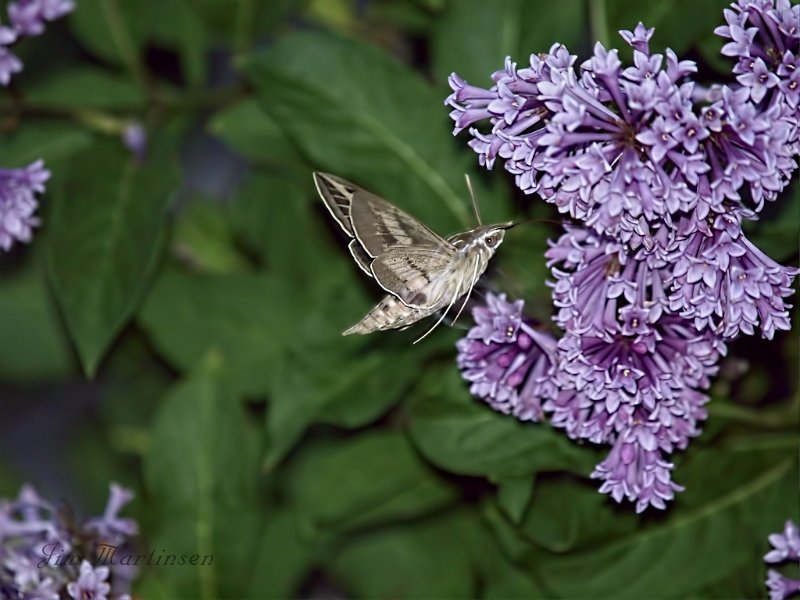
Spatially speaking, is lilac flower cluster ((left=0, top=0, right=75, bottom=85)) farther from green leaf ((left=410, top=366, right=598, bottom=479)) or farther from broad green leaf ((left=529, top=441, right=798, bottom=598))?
broad green leaf ((left=529, top=441, right=798, bottom=598))

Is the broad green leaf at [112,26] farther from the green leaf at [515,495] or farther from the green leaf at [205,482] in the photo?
the green leaf at [515,495]

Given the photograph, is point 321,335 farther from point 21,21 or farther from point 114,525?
point 21,21

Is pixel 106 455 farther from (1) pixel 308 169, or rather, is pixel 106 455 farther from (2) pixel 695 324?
(2) pixel 695 324

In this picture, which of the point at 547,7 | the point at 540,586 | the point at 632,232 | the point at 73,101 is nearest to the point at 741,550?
the point at 540,586

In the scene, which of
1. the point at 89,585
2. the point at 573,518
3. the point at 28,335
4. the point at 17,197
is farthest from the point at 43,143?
the point at 573,518

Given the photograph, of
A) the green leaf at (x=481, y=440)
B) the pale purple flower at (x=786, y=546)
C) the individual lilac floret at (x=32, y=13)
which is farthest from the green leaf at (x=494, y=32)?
the pale purple flower at (x=786, y=546)
